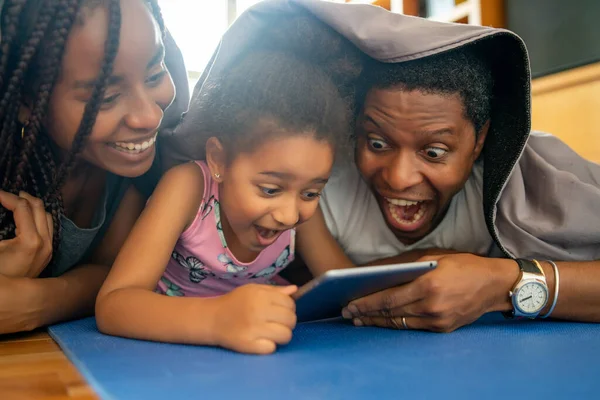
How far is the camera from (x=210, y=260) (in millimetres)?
1241

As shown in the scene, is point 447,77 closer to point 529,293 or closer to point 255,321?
point 529,293

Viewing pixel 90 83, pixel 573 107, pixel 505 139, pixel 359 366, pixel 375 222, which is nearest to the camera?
pixel 359 366

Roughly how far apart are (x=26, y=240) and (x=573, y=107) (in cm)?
196

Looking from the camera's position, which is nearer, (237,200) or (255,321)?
(255,321)

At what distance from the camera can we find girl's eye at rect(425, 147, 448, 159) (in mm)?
1183

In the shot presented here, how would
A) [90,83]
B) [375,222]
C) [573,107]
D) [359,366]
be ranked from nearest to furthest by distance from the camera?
[359,366] → [90,83] → [375,222] → [573,107]

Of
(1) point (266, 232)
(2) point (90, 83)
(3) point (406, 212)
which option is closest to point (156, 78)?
(2) point (90, 83)

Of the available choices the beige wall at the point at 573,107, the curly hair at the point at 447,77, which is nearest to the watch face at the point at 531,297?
the curly hair at the point at 447,77

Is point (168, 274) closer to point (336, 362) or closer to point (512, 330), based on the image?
point (336, 362)

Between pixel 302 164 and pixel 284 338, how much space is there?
306mm

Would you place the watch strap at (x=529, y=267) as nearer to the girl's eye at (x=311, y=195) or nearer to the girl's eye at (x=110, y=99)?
the girl's eye at (x=311, y=195)

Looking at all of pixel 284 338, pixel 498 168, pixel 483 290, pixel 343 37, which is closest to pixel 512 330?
pixel 483 290

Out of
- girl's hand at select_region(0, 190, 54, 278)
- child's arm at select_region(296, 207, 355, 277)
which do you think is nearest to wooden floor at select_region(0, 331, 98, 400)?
girl's hand at select_region(0, 190, 54, 278)

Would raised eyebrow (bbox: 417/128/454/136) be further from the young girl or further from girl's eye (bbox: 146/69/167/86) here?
girl's eye (bbox: 146/69/167/86)
